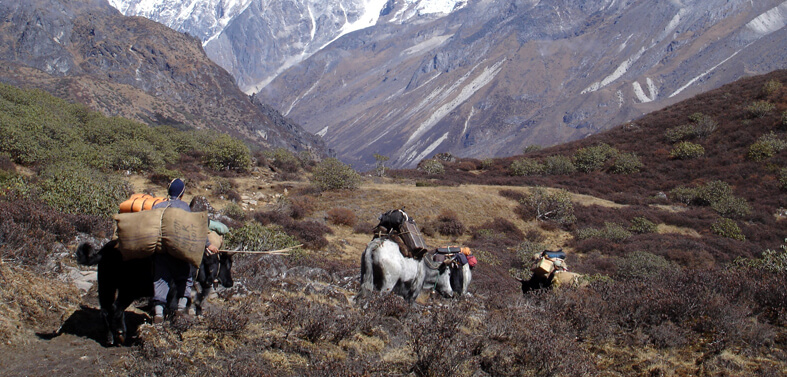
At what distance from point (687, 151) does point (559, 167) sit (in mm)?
8711

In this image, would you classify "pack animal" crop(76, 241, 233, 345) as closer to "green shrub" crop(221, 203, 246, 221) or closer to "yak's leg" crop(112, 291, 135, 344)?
"yak's leg" crop(112, 291, 135, 344)

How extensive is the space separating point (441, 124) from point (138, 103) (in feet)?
421

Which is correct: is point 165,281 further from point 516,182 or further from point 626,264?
point 516,182

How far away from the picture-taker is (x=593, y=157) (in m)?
35.4

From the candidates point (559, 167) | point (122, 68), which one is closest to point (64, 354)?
point (559, 167)

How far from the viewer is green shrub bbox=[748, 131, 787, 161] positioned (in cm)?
2825

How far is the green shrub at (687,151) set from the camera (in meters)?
32.2

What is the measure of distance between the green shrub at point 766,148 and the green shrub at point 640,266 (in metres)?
19.9

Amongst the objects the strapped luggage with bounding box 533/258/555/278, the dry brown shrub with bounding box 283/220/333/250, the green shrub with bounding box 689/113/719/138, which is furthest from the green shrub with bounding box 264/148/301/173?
the green shrub with bounding box 689/113/719/138

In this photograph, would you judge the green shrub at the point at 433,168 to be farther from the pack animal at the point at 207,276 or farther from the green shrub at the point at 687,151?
the pack animal at the point at 207,276

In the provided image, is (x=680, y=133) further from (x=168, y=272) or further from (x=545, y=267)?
(x=168, y=272)

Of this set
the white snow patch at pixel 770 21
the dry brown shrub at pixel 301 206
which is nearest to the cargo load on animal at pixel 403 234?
the dry brown shrub at pixel 301 206

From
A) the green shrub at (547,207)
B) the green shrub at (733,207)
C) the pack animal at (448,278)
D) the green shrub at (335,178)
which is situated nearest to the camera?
the pack animal at (448,278)

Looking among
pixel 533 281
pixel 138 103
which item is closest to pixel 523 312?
pixel 533 281
